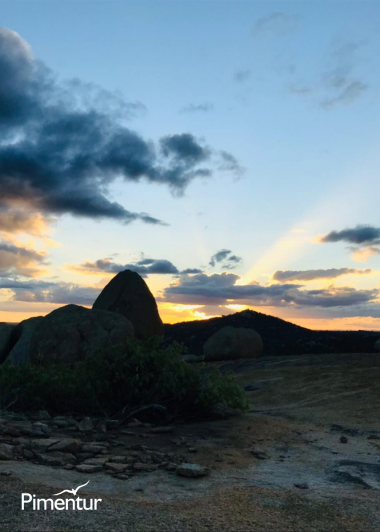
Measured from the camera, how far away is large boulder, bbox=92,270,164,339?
18.9 m

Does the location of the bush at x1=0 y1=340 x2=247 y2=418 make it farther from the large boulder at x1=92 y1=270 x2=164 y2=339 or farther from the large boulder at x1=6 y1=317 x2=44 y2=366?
the large boulder at x1=92 y1=270 x2=164 y2=339

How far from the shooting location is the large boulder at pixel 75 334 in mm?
14289

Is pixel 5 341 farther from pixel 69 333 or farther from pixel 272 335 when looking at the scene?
pixel 272 335

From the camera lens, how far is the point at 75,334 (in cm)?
1452

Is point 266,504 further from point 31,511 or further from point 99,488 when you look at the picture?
point 31,511

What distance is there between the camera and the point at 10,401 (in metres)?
9.48

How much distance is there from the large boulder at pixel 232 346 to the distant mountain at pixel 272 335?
255 cm

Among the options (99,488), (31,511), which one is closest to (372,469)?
(99,488)

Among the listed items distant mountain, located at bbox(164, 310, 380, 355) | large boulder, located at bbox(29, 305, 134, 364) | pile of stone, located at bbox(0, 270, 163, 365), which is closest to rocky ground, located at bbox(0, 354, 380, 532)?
pile of stone, located at bbox(0, 270, 163, 365)

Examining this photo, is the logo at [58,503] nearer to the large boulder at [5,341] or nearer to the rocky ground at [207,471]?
the rocky ground at [207,471]

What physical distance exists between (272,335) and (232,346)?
12.9 meters

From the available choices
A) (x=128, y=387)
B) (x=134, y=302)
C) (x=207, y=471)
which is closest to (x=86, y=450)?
(x=207, y=471)

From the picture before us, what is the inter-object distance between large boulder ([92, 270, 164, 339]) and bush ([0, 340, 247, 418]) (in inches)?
357

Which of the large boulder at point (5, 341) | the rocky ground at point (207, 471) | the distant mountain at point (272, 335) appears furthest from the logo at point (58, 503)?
the distant mountain at point (272, 335)
